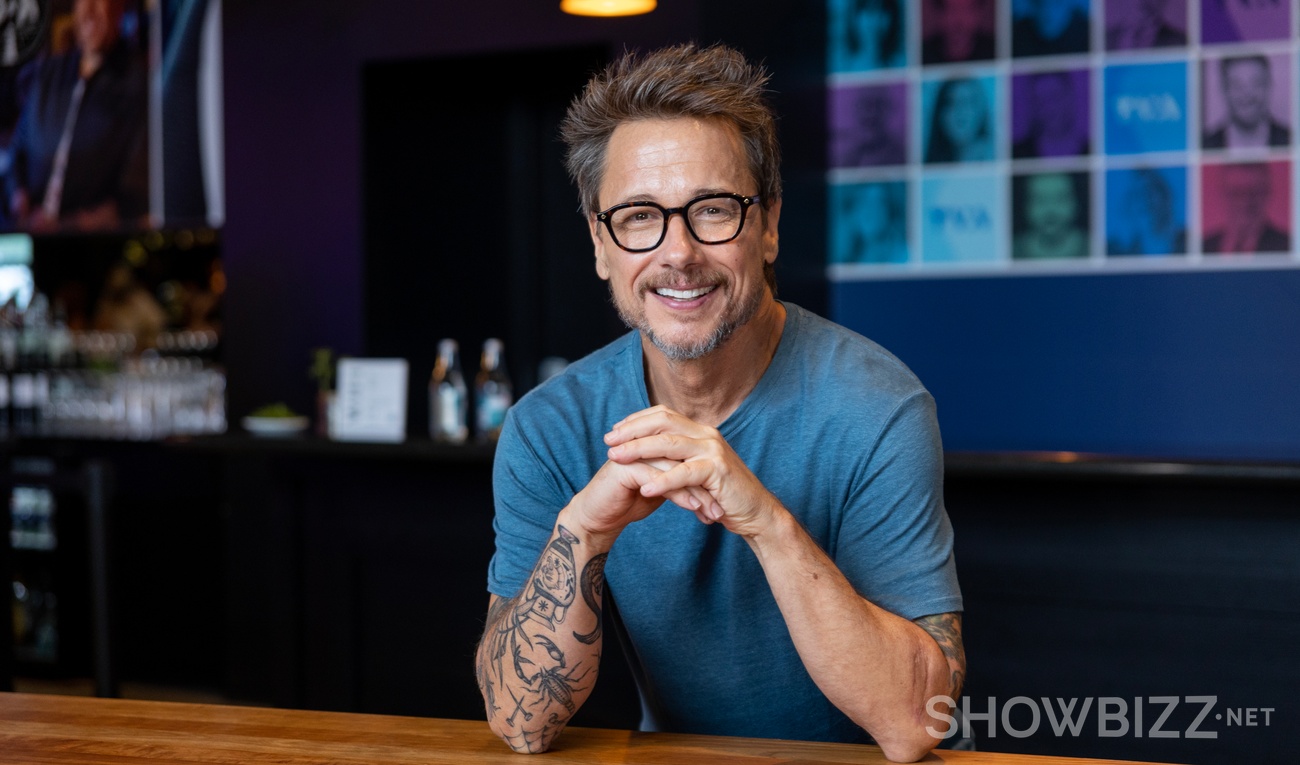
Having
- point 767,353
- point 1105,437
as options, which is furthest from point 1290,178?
point 767,353

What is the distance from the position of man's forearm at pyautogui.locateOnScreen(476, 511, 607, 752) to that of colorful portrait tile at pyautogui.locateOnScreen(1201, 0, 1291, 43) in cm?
319

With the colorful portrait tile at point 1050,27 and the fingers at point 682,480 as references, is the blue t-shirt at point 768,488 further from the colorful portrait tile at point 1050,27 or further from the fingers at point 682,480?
the colorful portrait tile at point 1050,27

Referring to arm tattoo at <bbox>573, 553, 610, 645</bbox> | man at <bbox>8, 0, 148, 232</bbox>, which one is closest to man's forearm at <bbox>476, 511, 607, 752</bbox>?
arm tattoo at <bbox>573, 553, 610, 645</bbox>

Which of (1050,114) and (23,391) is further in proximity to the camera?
(23,391)

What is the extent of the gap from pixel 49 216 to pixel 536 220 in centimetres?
170

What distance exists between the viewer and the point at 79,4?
4.27 meters

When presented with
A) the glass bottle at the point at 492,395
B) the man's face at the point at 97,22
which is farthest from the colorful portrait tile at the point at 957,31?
the man's face at the point at 97,22

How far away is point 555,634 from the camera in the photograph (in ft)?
4.62

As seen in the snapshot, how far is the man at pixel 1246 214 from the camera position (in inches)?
147

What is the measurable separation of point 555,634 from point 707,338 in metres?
0.40

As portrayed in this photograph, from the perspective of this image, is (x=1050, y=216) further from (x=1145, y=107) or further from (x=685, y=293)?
(x=685, y=293)

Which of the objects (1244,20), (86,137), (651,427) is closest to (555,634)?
(651,427)

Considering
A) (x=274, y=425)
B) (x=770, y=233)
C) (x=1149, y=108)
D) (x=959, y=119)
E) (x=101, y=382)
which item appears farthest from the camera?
(x=101, y=382)

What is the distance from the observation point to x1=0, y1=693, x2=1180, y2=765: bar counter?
1.25m
